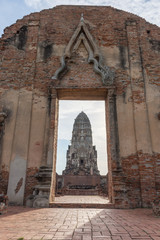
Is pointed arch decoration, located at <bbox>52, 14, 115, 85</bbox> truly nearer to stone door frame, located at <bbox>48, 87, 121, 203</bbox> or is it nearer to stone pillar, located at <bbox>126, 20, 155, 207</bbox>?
stone door frame, located at <bbox>48, 87, 121, 203</bbox>

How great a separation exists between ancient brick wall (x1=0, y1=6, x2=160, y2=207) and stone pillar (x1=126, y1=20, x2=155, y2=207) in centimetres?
3

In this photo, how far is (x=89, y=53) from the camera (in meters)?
7.98

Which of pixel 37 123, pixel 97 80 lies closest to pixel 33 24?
pixel 97 80

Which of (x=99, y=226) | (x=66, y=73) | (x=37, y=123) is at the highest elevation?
(x=66, y=73)

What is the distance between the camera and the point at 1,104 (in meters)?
7.11

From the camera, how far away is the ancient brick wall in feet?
20.1

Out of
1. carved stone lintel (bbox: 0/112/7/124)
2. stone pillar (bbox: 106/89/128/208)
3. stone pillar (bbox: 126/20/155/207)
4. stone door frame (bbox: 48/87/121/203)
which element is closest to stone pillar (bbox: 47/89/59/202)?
stone door frame (bbox: 48/87/121/203)

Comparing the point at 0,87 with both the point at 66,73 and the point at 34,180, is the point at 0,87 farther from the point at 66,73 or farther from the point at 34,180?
the point at 34,180

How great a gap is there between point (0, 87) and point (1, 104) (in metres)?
0.76

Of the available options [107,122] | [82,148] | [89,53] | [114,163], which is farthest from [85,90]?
[82,148]

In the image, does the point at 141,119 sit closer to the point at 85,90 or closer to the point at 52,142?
the point at 85,90

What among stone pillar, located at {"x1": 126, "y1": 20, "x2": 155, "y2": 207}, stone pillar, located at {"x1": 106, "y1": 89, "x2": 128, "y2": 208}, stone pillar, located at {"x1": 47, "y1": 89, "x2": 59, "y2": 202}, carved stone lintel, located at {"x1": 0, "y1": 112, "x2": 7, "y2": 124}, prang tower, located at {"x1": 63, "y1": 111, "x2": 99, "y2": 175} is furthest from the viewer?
prang tower, located at {"x1": 63, "y1": 111, "x2": 99, "y2": 175}

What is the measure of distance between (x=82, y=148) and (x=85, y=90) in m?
29.8

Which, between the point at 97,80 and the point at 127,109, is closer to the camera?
the point at 127,109
